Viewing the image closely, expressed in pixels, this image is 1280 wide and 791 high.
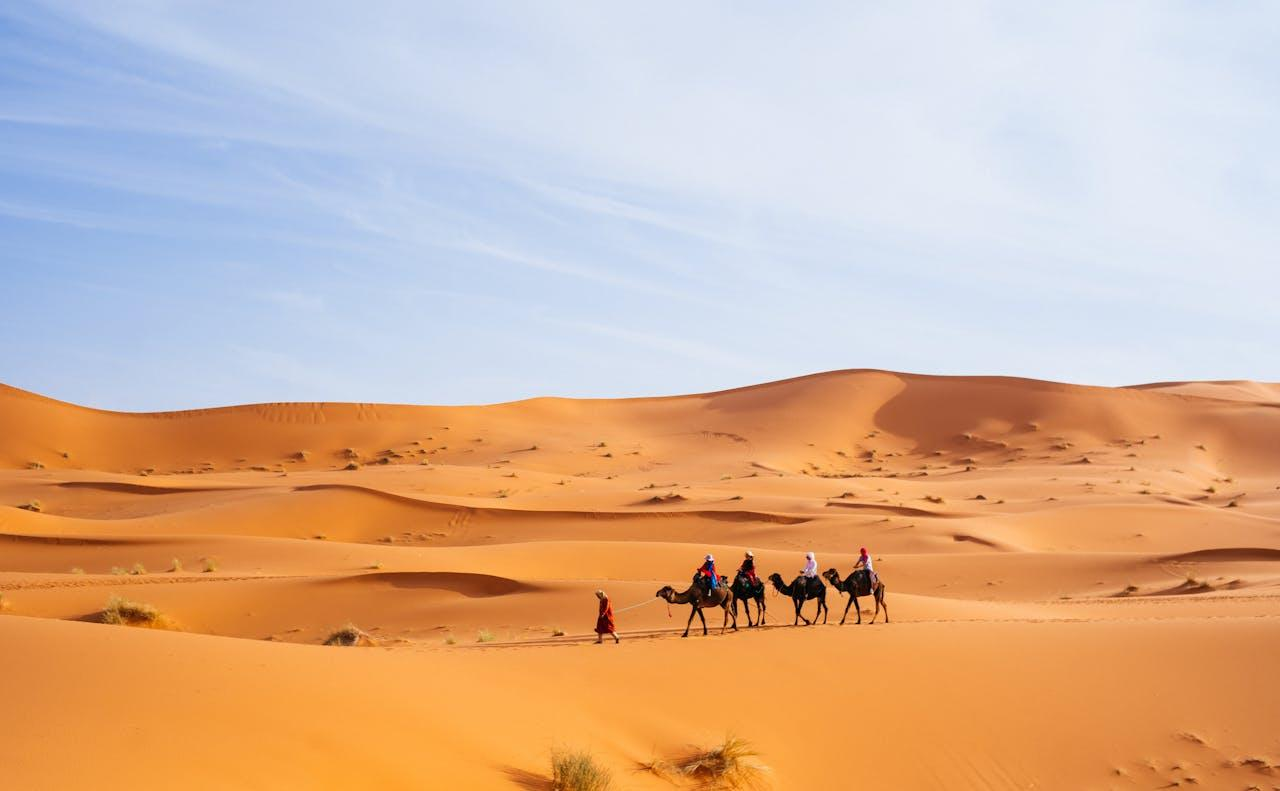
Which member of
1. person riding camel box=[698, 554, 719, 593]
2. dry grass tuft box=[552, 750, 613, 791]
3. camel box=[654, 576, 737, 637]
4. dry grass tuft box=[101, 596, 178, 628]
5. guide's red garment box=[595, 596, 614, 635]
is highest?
person riding camel box=[698, 554, 719, 593]

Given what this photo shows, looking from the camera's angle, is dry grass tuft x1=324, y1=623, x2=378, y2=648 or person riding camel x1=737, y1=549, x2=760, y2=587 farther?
dry grass tuft x1=324, y1=623, x2=378, y2=648

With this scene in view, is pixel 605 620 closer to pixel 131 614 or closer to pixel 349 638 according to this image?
pixel 349 638

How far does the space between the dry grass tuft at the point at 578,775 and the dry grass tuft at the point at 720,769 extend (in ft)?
3.92

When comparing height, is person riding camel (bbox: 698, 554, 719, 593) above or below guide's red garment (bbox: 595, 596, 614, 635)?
above

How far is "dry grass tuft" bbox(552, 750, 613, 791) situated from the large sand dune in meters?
0.33

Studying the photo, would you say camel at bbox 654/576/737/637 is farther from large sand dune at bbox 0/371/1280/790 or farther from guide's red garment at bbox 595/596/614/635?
guide's red garment at bbox 595/596/614/635

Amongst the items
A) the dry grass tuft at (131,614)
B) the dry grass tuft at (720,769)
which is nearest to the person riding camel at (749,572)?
the dry grass tuft at (720,769)

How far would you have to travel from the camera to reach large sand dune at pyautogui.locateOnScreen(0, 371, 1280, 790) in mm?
10383

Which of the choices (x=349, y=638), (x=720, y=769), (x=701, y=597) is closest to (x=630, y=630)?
(x=701, y=597)

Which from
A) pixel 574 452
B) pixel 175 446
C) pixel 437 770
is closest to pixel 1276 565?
pixel 437 770

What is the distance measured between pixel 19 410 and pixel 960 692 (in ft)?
230

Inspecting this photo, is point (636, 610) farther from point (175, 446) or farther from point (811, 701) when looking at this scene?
point (175, 446)

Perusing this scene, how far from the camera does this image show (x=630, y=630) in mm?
20047

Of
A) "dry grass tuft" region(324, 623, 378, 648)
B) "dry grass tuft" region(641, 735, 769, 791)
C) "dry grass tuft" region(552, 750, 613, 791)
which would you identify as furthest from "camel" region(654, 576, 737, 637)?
"dry grass tuft" region(552, 750, 613, 791)
